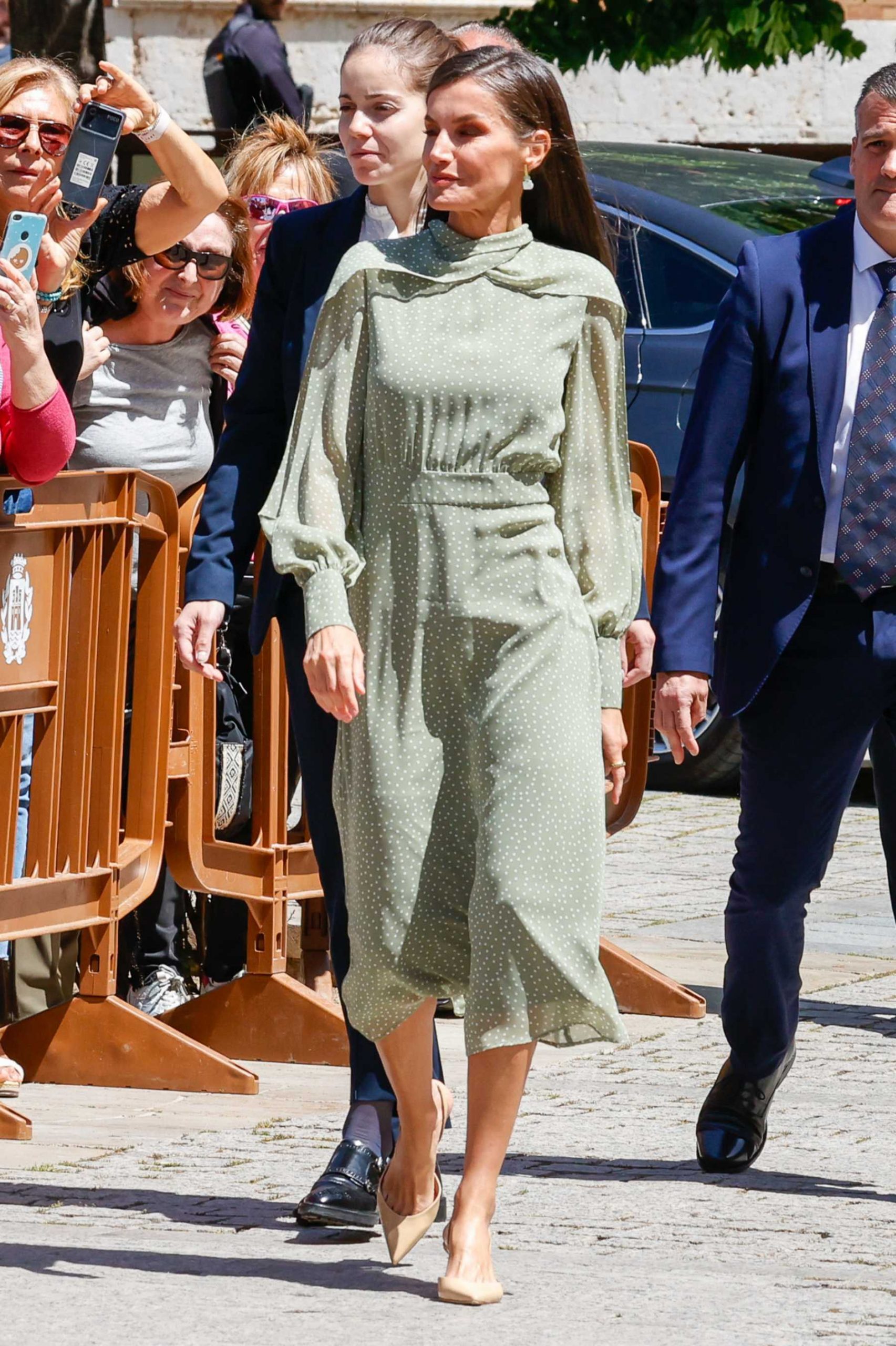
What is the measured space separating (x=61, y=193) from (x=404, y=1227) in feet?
7.95

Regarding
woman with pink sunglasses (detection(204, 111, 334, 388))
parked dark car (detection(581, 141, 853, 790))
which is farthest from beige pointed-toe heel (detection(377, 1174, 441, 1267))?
parked dark car (detection(581, 141, 853, 790))

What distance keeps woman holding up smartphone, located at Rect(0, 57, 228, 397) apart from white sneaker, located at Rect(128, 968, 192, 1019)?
5.01ft

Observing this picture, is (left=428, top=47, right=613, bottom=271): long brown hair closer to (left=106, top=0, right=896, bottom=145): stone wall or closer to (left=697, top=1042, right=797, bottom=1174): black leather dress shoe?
(left=697, top=1042, right=797, bottom=1174): black leather dress shoe

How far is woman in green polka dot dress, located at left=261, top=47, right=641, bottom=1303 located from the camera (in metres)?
4.03

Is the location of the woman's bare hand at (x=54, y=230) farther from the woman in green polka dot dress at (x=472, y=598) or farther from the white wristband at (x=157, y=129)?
the woman in green polka dot dress at (x=472, y=598)

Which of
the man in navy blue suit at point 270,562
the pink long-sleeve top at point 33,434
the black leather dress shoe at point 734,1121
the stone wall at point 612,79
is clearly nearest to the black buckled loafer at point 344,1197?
the man in navy blue suit at point 270,562

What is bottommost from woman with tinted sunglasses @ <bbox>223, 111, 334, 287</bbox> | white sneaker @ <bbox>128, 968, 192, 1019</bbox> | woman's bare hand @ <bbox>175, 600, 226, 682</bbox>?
white sneaker @ <bbox>128, 968, 192, 1019</bbox>

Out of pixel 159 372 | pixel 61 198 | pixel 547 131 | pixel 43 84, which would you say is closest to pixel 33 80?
pixel 43 84

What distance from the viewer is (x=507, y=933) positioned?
401 centimetres

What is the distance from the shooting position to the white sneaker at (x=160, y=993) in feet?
20.9

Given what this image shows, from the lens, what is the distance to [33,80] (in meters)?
5.83

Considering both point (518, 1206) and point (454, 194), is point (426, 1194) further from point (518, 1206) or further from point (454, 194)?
point (454, 194)

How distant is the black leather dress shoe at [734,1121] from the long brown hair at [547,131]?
166cm

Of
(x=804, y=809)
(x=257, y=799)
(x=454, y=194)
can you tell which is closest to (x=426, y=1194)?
(x=804, y=809)
